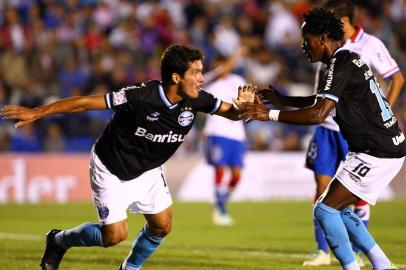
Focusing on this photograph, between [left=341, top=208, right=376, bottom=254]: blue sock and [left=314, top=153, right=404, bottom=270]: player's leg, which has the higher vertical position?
[left=314, top=153, right=404, bottom=270]: player's leg

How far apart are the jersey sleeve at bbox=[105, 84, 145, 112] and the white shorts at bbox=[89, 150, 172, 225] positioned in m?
0.67

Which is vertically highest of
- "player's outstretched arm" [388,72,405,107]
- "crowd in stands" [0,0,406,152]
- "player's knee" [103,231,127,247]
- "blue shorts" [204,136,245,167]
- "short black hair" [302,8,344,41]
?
"short black hair" [302,8,344,41]

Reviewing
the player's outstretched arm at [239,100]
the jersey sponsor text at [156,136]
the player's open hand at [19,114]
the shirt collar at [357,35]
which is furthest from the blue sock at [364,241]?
the player's open hand at [19,114]

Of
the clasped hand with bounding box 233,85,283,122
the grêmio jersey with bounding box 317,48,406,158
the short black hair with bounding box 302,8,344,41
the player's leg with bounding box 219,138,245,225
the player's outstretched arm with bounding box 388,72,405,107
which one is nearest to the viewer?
the grêmio jersey with bounding box 317,48,406,158

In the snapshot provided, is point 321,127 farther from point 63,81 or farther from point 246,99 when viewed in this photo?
point 63,81

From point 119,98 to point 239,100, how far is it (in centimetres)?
111

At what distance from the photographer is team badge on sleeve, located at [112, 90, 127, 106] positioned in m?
7.89

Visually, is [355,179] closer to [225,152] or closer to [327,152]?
[327,152]

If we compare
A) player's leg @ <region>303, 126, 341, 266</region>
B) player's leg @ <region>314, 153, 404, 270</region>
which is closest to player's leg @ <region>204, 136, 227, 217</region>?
player's leg @ <region>303, 126, 341, 266</region>

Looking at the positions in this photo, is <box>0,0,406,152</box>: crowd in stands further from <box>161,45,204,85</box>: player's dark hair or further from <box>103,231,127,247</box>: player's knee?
<box>161,45,204,85</box>: player's dark hair

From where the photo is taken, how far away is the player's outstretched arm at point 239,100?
8.01 meters

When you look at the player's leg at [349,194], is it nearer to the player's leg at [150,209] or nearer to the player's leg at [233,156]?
the player's leg at [150,209]

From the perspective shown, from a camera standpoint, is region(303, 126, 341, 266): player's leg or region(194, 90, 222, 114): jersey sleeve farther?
region(303, 126, 341, 266): player's leg

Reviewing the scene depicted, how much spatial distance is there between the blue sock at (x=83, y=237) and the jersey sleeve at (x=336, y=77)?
2.52 meters
